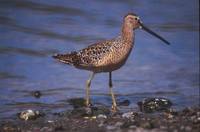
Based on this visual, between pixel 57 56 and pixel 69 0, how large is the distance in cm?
650

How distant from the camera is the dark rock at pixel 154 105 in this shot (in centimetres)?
1192

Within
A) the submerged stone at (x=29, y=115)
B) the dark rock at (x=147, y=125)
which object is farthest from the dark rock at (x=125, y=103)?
the dark rock at (x=147, y=125)

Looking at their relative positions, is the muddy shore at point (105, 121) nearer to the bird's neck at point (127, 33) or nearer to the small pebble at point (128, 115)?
the small pebble at point (128, 115)

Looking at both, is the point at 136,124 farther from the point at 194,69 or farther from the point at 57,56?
the point at 194,69

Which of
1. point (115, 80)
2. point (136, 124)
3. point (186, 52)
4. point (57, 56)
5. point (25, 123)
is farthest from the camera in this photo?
point (186, 52)

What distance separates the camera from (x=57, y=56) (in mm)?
12656

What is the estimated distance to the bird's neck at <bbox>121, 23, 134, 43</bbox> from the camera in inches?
493

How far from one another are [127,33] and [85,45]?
3.15 metres

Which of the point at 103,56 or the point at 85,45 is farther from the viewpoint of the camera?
the point at 85,45

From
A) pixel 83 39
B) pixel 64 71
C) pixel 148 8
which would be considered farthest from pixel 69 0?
pixel 64 71

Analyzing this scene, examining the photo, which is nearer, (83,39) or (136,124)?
(136,124)

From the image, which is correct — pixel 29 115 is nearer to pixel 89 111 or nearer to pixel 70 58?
pixel 89 111

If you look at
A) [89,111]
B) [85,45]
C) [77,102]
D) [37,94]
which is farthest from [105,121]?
[85,45]

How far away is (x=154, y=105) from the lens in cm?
1200
